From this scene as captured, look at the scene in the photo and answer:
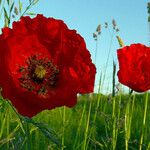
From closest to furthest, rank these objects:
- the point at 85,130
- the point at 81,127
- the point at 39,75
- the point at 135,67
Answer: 1. the point at 39,75
2. the point at 135,67
3. the point at 85,130
4. the point at 81,127

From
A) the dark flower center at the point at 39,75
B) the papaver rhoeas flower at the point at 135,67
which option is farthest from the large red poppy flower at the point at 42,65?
the papaver rhoeas flower at the point at 135,67

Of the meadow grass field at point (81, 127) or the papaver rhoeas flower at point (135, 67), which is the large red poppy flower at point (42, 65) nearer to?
the meadow grass field at point (81, 127)

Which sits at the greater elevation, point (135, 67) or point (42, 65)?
point (135, 67)

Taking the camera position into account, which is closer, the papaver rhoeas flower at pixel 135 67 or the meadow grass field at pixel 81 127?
the meadow grass field at pixel 81 127

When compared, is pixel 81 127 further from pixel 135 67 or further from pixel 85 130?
pixel 135 67

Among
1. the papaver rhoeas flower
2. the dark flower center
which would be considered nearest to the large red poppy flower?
the dark flower center

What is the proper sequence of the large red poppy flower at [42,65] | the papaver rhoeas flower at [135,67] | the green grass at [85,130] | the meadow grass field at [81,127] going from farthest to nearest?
the papaver rhoeas flower at [135,67] < the green grass at [85,130] < the meadow grass field at [81,127] < the large red poppy flower at [42,65]

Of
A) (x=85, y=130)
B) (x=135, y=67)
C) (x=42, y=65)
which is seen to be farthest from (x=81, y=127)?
(x=42, y=65)
